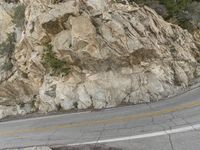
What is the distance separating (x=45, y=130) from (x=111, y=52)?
5421 millimetres

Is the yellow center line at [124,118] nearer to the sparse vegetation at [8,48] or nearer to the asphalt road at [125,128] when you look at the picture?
the asphalt road at [125,128]

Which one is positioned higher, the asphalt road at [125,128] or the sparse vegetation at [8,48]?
the sparse vegetation at [8,48]

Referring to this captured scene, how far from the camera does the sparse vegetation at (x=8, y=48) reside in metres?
18.5

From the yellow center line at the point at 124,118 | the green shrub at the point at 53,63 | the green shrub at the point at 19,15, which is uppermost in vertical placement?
the green shrub at the point at 19,15

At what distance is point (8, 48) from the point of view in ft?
62.3

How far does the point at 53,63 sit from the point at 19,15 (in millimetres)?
5780

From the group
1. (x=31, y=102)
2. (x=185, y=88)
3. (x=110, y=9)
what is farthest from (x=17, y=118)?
(x=185, y=88)

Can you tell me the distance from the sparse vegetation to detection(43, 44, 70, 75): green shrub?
3.14 metres

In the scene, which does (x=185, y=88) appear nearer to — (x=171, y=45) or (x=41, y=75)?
(x=171, y=45)

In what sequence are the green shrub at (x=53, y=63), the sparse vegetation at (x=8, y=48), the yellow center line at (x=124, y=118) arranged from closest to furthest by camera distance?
the yellow center line at (x=124, y=118)
the green shrub at (x=53, y=63)
the sparse vegetation at (x=8, y=48)

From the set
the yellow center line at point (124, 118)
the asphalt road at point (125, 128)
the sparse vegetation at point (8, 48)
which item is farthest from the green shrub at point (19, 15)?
the yellow center line at point (124, 118)

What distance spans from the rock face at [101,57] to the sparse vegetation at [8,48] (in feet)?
5.32

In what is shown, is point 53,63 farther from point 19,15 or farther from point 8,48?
point 19,15

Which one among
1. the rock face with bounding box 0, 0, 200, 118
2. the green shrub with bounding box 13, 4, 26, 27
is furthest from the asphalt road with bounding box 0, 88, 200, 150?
the green shrub with bounding box 13, 4, 26, 27
